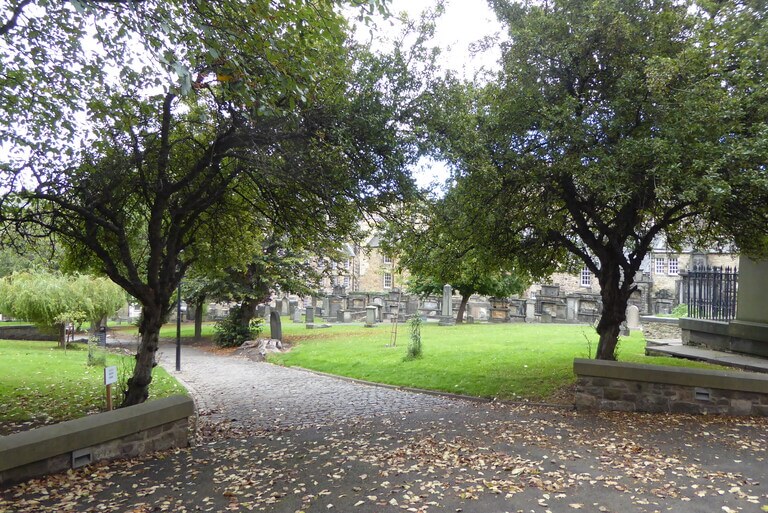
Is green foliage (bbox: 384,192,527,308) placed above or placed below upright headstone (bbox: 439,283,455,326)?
above

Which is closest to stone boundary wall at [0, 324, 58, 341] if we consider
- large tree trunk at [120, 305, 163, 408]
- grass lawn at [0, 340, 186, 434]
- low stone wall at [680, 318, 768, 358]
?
grass lawn at [0, 340, 186, 434]

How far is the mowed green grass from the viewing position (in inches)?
371

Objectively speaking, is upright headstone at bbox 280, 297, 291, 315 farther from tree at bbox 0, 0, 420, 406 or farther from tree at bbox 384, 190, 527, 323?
tree at bbox 0, 0, 420, 406

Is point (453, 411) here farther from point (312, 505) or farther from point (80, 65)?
point (80, 65)

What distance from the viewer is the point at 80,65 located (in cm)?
750

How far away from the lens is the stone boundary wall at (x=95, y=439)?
17.2ft

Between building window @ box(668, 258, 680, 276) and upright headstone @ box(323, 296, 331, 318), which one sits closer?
upright headstone @ box(323, 296, 331, 318)

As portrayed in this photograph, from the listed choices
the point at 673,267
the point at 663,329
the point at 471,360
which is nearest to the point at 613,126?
the point at 471,360

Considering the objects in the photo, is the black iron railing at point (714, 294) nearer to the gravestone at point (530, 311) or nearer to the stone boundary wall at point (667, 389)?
the stone boundary wall at point (667, 389)

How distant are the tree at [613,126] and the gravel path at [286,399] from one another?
384 cm

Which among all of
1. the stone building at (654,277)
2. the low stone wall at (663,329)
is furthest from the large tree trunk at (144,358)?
the stone building at (654,277)

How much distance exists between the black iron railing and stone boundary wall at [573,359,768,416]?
248 inches

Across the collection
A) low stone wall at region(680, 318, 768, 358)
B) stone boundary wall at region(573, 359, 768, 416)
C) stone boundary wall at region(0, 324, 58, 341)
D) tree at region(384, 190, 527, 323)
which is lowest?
stone boundary wall at region(0, 324, 58, 341)

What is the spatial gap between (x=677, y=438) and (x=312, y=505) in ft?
16.8
